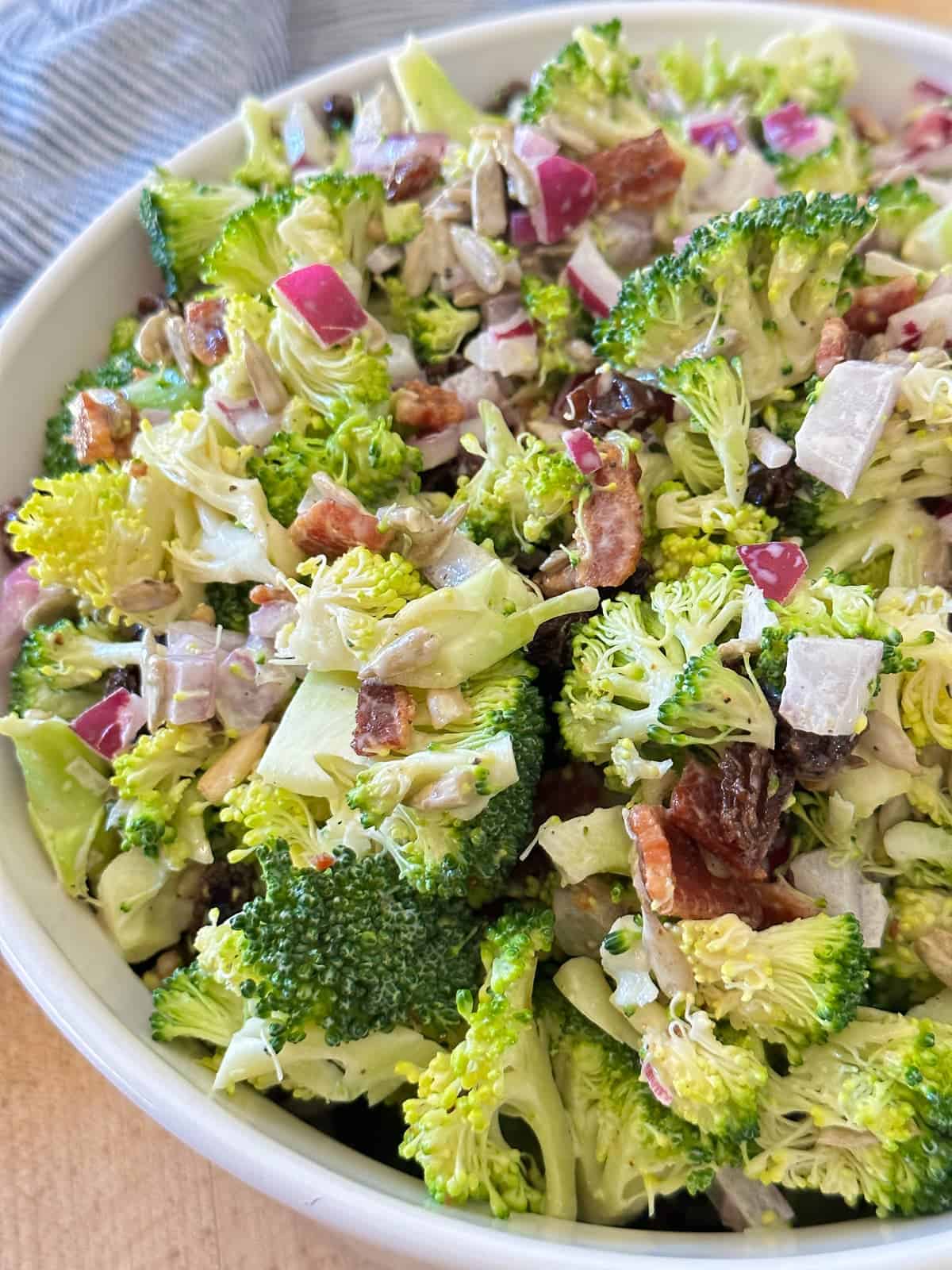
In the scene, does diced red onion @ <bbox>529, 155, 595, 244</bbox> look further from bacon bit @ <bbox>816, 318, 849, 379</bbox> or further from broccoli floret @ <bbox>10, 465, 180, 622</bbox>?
broccoli floret @ <bbox>10, 465, 180, 622</bbox>

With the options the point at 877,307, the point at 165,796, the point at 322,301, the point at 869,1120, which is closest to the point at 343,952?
the point at 165,796

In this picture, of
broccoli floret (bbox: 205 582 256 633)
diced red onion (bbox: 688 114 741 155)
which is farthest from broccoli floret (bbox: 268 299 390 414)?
diced red onion (bbox: 688 114 741 155)

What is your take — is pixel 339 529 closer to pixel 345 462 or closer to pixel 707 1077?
pixel 345 462

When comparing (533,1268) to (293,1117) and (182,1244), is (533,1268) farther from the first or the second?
(182,1244)

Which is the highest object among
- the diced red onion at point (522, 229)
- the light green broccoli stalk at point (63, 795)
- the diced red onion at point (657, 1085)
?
the diced red onion at point (522, 229)

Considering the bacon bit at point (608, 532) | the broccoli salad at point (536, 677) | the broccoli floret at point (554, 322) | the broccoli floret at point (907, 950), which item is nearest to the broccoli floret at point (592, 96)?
the broccoli salad at point (536, 677)

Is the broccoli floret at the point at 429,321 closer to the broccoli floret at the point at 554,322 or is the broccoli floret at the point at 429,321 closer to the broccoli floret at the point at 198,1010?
the broccoli floret at the point at 554,322

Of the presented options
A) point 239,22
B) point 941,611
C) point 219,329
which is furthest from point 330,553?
point 239,22
